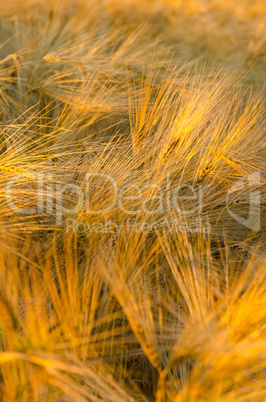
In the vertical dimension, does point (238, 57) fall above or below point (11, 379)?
above

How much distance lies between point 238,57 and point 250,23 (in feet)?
0.96

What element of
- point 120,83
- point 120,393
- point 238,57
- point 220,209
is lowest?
point 120,393


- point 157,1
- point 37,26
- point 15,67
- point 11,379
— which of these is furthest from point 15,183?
point 157,1

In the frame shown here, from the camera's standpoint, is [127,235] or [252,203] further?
[252,203]

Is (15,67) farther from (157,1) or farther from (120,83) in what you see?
(157,1)

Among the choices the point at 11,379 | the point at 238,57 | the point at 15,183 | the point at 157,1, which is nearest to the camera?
the point at 11,379

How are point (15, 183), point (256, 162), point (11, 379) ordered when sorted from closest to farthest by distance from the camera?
point (11, 379)
point (15, 183)
point (256, 162)

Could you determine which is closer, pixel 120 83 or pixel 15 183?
pixel 15 183

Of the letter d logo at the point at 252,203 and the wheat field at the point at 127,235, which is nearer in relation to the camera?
the wheat field at the point at 127,235

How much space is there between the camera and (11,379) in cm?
59

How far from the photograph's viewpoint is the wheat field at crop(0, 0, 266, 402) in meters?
0.59

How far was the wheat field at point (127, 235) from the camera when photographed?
23.3 inches

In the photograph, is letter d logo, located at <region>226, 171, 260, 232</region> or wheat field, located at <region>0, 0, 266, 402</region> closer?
wheat field, located at <region>0, 0, 266, 402</region>

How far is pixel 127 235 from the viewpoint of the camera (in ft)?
2.80
